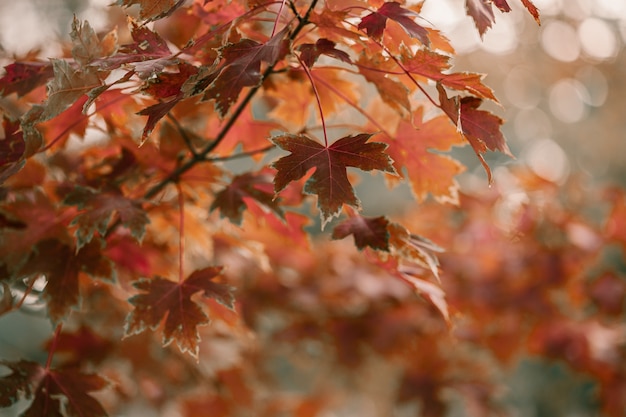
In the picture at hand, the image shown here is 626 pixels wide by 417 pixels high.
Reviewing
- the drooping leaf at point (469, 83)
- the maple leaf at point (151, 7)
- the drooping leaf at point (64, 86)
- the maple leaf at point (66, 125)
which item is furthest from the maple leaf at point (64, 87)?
the drooping leaf at point (469, 83)

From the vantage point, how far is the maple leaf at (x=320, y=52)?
0.83 meters

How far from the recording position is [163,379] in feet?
5.82

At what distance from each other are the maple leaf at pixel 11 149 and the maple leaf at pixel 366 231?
47 centimetres

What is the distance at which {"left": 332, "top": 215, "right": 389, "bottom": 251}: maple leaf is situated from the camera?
888mm

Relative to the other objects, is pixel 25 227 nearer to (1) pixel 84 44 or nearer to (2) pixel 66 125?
(2) pixel 66 125

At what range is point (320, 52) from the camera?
2.74 feet

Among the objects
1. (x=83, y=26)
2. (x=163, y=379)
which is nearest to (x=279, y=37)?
(x=83, y=26)

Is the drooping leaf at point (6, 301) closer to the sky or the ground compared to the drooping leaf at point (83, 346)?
closer to the sky

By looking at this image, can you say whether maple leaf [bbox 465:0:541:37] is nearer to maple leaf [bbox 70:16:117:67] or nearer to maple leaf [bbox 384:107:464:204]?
maple leaf [bbox 384:107:464:204]

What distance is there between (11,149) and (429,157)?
0.70 metres

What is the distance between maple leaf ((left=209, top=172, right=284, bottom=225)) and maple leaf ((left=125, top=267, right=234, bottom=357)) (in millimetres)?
127

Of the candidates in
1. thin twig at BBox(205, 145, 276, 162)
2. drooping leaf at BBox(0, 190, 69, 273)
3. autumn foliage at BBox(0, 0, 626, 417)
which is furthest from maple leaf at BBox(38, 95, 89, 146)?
thin twig at BBox(205, 145, 276, 162)

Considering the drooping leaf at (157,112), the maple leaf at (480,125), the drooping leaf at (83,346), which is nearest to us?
the drooping leaf at (157,112)

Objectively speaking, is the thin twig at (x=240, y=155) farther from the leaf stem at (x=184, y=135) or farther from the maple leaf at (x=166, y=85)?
the maple leaf at (x=166, y=85)
